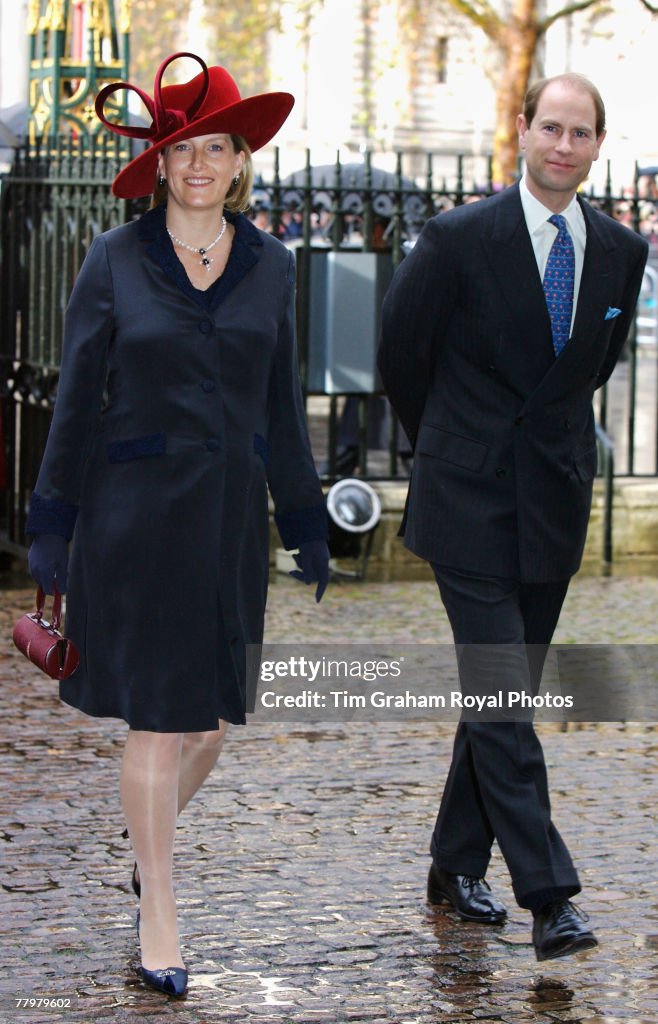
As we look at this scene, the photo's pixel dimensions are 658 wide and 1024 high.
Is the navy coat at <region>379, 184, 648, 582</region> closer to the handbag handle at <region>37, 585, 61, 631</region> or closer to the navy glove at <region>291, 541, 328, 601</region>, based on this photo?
the navy glove at <region>291, 541, 328, 601</region>

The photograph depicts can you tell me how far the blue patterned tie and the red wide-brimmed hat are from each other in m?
0.68

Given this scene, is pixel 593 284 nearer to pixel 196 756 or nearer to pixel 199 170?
pixel 199 170

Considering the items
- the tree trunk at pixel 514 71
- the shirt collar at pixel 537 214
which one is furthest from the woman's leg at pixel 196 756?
the tree trunk at pixel 514 71

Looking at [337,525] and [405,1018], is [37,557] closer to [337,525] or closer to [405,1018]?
[405,1018]

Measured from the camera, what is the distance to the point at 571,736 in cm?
671

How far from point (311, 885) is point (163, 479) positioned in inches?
49.7

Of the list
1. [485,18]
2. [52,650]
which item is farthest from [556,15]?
[52,650]

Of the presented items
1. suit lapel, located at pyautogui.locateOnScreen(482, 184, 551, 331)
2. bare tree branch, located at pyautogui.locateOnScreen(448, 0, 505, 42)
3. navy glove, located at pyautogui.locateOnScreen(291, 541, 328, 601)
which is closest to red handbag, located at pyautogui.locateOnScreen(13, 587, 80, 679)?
navy glove, located at pyautogui.locateOnScreen(291, 541, 328, 601)

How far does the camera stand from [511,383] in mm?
4441

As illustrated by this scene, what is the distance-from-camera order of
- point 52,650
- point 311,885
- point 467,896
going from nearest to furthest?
point 52,650
point 467,896
point 311,885

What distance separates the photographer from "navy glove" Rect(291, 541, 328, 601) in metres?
4.46

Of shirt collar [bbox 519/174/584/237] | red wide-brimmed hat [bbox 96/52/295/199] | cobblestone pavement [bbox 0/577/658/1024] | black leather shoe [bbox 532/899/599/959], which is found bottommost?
cobblestone pavement [bbox 0/577/658/1024]

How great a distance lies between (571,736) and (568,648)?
4.85ft

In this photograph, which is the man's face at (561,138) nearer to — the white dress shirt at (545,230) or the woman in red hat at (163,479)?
the white dress shirt at (545,230)
